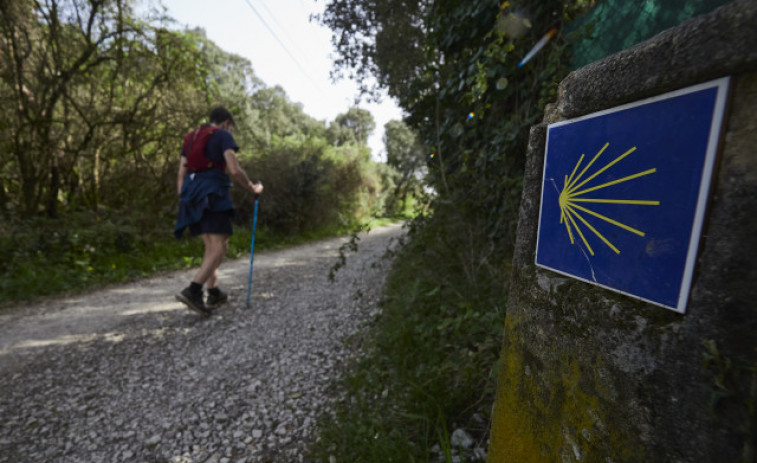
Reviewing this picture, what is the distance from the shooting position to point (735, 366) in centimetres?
66

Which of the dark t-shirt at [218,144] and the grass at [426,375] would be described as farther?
the dark t-shirt at [218,144]

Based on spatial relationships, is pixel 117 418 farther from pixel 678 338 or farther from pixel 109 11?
pixel 109 11

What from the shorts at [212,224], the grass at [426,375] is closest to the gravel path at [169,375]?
the grass at [426,375]

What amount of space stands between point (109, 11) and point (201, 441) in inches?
315

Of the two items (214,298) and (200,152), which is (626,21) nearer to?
(200,152)

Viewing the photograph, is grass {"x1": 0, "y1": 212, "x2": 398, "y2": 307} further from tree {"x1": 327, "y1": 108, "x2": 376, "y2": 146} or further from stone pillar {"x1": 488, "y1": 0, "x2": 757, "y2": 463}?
tree {"x1": 327, "y1": 108, "x2": 376, "y2": 146}

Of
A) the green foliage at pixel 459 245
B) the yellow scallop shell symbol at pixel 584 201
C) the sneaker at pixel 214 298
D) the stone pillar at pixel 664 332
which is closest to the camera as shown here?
the stone pillar at pixel 664 332

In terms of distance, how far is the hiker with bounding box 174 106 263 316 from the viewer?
3645 millimetres

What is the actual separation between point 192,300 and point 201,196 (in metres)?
1.16

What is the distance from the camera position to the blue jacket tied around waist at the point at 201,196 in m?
3.63

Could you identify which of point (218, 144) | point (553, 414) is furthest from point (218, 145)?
point (553, 414)

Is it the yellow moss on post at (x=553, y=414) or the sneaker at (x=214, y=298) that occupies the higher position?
the yellow moss on post at (x=553, y=414)

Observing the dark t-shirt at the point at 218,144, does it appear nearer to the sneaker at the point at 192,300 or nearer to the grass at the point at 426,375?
the sneaker at the point at 192,300

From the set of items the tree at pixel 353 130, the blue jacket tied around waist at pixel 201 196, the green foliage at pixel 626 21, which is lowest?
the blue jacket tied around waist at pixel 201 196
